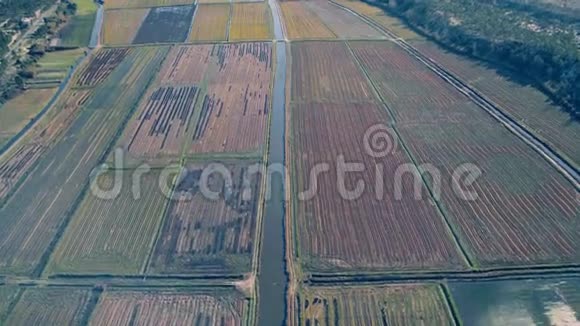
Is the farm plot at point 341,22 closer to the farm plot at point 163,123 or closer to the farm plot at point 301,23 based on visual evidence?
the farm plot at point 301,23

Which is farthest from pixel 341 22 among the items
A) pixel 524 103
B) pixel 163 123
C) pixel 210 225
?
pixel 210 225

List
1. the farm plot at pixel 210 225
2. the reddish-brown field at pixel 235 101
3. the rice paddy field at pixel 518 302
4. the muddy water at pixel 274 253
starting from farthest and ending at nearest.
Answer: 1. the reddish-brown field at pixel 235 101
2. the farm plot at pixel 210 225
3. the muddy water at pixel 274 253
4. the rice paddy field at pixel 518 302

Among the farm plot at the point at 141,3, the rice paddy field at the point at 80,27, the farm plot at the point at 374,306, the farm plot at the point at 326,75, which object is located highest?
the farm plot at the point at 141,3

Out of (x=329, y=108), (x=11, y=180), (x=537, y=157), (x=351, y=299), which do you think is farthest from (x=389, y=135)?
(x=11, y=180)

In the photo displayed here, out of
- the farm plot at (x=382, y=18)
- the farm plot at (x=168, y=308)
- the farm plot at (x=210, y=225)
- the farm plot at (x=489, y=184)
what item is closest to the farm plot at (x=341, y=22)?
the farm plot at (x=382, y=18)

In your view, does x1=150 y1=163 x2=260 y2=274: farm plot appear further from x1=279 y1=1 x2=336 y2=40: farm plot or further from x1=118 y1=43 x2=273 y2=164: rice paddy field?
x1=279 y1=1 x2=336 y2=40: farm plot

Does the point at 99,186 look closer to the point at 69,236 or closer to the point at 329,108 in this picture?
the point at 69,236

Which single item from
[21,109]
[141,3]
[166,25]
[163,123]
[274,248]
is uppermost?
[141,3]

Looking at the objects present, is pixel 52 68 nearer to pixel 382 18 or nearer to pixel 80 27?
pixel 80 27
